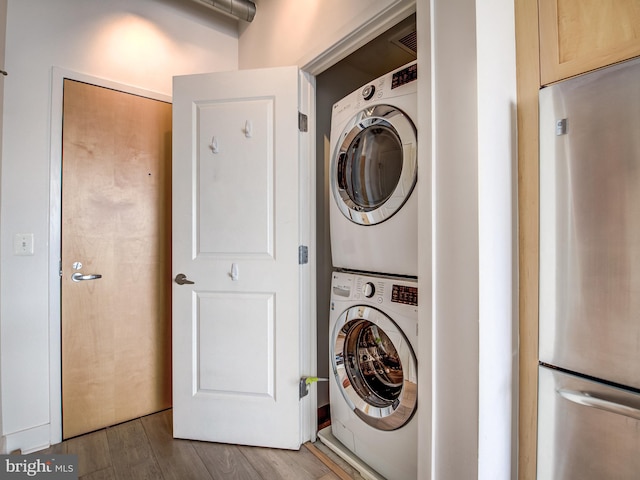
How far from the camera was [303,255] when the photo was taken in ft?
5.52

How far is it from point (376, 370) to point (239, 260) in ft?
3.01

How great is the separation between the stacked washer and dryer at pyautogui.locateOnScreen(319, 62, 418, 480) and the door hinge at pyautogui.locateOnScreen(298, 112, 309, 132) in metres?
0.16

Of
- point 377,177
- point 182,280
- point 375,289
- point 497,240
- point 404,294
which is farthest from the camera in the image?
point 182,280

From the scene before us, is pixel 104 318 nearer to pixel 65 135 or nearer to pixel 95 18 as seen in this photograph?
pixel 65 135

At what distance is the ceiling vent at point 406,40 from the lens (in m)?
1.84

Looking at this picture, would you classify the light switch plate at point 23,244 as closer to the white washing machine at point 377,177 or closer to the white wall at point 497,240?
the white washing machine at point 377,177

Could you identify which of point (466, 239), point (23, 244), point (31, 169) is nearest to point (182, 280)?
point (23, 244)

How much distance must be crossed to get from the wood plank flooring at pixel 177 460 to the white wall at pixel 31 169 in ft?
0.99

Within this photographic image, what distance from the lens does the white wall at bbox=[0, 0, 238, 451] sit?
1.58 m

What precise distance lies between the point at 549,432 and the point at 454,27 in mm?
1278

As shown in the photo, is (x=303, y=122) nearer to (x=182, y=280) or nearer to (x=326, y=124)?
(x=326, y=124)

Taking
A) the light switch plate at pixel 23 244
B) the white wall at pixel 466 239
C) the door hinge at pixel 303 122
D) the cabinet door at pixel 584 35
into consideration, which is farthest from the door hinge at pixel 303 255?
the light switch plate at pixel 23 244

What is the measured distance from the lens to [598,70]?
0.84m

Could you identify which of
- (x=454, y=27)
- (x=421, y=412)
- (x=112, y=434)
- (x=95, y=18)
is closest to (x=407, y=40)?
(x=454, y=27)
